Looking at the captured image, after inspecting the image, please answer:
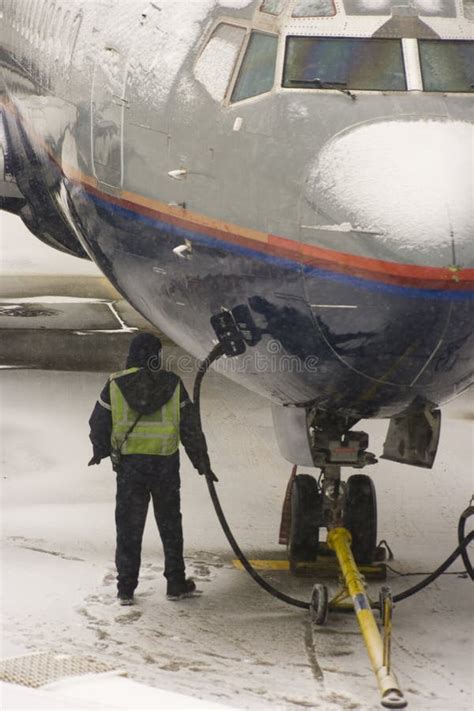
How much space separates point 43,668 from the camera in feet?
24.8

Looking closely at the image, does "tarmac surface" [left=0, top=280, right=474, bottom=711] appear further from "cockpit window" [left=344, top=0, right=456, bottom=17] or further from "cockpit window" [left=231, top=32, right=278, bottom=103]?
"cockpit window" [left=344, top=0, right=456, bottom=17]

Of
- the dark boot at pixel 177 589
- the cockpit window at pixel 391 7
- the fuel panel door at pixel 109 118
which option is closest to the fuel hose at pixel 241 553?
the dark boot at pixel 177 589

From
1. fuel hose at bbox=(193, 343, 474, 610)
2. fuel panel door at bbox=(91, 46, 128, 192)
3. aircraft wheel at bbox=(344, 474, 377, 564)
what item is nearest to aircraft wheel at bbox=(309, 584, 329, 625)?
fuel hose at bbox=(193, 343, 474, 610)

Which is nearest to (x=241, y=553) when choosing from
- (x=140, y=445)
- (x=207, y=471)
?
(x=207, y=471)

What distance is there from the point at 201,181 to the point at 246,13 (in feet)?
3.32

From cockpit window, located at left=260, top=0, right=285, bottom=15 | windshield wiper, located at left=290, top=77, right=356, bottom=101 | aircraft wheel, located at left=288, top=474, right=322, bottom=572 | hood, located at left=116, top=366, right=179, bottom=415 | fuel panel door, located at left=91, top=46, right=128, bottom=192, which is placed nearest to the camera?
windshield wiper, located at left=290, top=77, right=356, bottom=101

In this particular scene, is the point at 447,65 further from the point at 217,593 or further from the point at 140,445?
the point at 217,593

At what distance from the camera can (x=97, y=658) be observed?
8.34 m

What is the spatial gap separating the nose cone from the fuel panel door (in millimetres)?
1954

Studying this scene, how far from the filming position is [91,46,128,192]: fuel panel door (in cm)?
955

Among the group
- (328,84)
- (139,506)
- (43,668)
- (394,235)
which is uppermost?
(328,84)

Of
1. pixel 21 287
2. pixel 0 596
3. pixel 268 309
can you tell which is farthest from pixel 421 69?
pixel 21 287

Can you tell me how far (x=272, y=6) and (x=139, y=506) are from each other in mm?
A: 3180

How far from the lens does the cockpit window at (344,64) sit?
324 inches
